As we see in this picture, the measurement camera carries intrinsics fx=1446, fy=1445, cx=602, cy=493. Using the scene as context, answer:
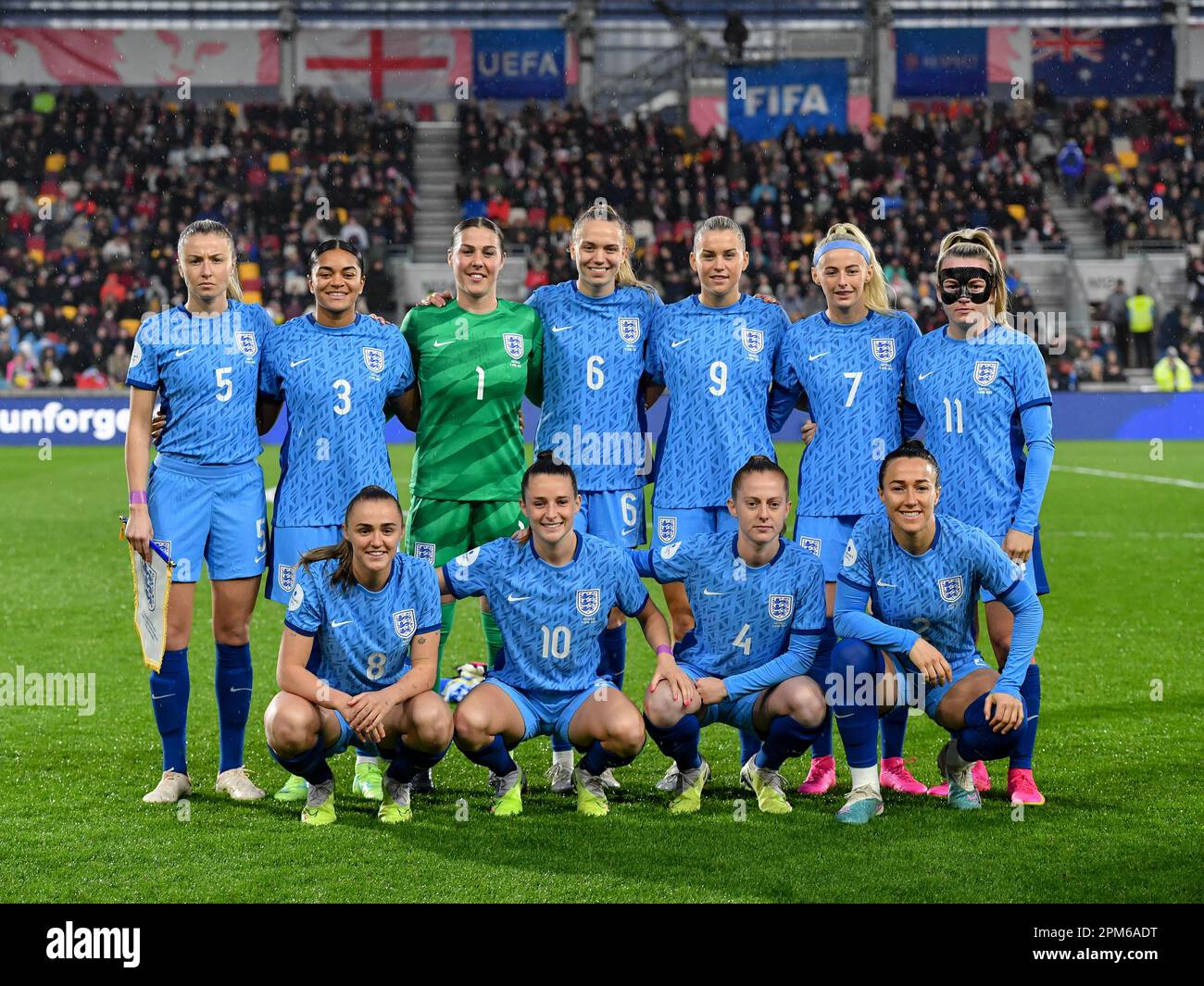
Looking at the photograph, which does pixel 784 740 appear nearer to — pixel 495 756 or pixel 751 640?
pixel 751 640

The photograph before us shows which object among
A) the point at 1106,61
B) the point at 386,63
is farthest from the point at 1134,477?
the point at 386,63

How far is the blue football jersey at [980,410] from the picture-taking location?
456 cm

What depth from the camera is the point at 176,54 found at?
27.3m

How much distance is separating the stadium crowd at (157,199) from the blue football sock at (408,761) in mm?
17883

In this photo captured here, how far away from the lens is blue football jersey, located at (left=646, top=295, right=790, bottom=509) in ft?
15.8

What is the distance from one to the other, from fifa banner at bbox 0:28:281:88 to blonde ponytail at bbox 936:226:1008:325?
82.1ft

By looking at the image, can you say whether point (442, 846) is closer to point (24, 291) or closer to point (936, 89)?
point (24, 291)

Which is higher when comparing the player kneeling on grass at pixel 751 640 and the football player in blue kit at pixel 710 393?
the football player in blue kit at pixel 710 393

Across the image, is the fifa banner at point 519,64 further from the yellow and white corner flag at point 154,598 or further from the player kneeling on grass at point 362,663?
the player kneeling on grass at point 362,663

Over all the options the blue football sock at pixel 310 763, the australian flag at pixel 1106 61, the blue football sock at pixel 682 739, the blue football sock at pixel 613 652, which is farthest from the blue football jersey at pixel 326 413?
the australian flag at pixel 1106 61

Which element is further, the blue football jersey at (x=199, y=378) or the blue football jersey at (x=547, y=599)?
the blue football jersey at (x=199, y=378)

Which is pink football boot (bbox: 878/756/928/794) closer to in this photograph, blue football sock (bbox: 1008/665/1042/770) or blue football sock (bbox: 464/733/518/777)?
blue football sock (bbox: 1008/665/1042/770)
